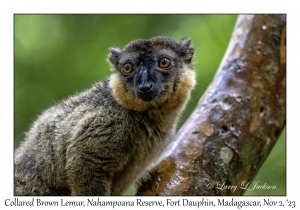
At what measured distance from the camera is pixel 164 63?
20.0 ft

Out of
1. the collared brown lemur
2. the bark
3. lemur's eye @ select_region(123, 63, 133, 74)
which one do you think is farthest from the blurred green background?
lemur's eye @ select_region(123, 63, 133, 74)

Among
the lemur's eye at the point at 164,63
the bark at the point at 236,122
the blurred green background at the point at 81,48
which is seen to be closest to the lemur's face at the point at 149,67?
the lemur's eye at the point at 164,63

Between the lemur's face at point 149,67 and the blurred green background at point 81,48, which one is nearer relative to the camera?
the lemur's face at point 149,67

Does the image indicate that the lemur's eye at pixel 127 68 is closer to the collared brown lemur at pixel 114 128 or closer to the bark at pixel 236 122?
the collared brown lemur at pixel 114 128

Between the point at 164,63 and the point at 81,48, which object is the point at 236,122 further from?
the point at 81,48

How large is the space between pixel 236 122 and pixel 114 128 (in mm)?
1811

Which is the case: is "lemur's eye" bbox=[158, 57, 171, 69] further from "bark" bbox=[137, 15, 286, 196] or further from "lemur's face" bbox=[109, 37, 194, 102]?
"bark" bbox=[137, 15, 286, 196]

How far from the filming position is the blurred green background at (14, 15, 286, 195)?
31.8ft

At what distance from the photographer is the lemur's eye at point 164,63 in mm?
6059

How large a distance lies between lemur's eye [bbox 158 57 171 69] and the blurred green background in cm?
348

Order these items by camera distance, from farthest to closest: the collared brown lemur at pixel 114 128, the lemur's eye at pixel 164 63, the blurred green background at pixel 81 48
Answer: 1. the blurred green background at pixel 81 48
2. the lemur's eye at pixel 164 63
3. the collared brown lemur at pixel 114 128

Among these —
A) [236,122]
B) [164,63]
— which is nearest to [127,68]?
[164,63]
